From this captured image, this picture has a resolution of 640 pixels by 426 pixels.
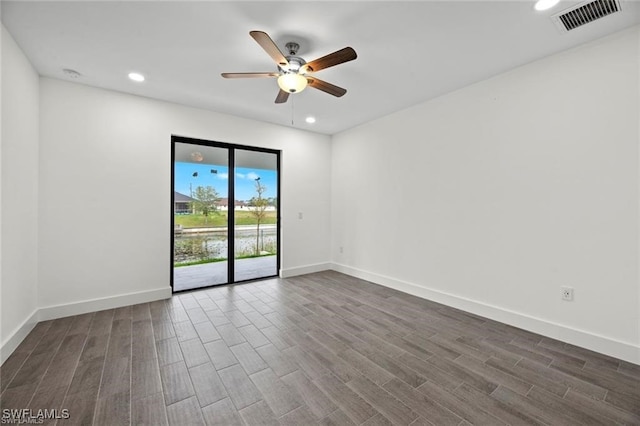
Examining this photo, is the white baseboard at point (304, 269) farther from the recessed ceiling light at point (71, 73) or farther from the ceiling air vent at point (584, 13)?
the ceiling air vent at point (584, 13)

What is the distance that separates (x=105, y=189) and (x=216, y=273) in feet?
7.10

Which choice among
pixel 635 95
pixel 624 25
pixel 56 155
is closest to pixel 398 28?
pixel 624 25

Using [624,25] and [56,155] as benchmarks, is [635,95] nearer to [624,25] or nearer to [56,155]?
[624,25]

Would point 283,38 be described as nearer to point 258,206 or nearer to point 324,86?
point 324,86

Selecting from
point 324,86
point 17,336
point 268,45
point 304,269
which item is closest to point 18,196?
point 17,336

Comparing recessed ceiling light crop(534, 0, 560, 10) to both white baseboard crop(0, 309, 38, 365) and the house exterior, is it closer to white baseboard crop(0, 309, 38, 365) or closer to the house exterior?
the house exterior

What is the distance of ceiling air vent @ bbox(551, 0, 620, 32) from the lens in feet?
6.34

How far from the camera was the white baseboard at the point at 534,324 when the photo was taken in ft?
7.30

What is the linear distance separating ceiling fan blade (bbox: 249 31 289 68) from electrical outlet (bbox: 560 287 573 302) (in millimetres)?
3323

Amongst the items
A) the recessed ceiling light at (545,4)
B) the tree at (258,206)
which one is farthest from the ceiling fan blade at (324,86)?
the tree at (258,206)

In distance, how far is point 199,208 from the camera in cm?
411

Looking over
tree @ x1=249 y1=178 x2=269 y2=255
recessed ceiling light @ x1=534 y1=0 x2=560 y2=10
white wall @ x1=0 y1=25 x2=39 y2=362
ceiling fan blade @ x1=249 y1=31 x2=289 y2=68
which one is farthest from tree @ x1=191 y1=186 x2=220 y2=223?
recessed ceiling light @ x1=534 y1=0 x2=560 y2=10

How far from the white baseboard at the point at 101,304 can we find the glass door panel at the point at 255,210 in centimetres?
118

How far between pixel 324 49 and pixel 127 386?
3.15 meters
